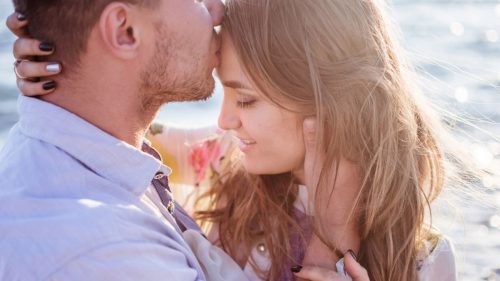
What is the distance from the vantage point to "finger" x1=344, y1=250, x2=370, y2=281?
295 centimetres

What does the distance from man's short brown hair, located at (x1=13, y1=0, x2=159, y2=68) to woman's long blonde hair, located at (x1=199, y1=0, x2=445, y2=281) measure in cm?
58

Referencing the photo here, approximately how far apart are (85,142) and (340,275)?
975 millimetres

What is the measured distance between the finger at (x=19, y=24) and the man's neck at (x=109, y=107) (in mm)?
205

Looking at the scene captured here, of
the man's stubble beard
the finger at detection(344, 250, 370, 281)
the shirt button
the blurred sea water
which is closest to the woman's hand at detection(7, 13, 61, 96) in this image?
the man's stubble beard

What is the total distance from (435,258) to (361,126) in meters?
0.56

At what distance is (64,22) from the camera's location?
2654 mm

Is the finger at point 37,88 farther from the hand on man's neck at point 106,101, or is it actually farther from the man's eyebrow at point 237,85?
the man's eyebrow at point 237,85

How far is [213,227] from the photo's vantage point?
3.51 metres

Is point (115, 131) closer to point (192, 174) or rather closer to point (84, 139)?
point (84, 139)

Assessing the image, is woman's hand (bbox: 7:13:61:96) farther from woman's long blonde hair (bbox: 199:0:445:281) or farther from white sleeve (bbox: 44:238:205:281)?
woman's long blonde hair (bbox: 199:0:445:281)

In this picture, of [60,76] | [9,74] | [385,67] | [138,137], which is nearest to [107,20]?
[60,76]

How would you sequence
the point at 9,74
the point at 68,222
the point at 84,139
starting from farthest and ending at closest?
1. the point at 9,74
2. the point at 84,139
3. the point at 68,222

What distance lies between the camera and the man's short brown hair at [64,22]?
8.69ft

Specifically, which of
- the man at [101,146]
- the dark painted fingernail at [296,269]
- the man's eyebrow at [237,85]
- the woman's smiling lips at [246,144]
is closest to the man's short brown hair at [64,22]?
the man at [101,146]
